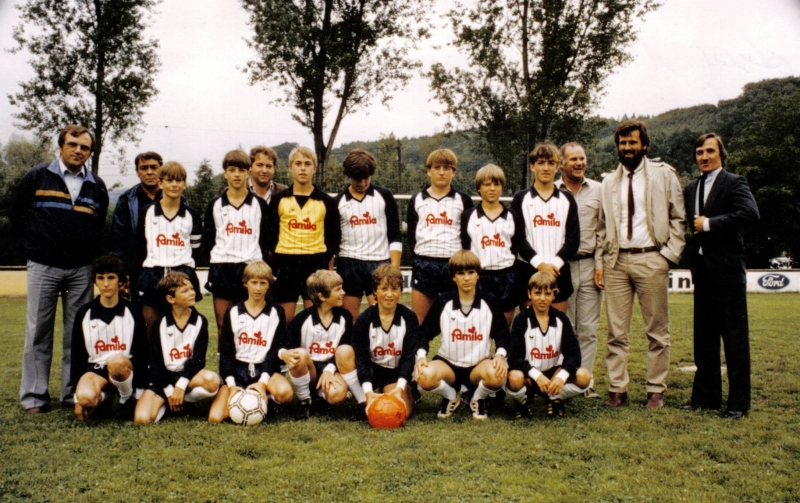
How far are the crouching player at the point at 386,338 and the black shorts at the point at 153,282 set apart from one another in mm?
1278

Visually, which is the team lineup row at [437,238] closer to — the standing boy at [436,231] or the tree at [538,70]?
the standing boy at [436,231]

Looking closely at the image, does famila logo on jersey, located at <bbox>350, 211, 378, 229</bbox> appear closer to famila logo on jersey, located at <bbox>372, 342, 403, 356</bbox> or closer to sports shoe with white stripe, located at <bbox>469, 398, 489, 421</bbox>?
famila logo on jersey, located at <bbox>372, 342, 403, 356</bbox>

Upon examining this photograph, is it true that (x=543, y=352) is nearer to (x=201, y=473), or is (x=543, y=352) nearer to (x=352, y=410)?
(x=352, y=410)

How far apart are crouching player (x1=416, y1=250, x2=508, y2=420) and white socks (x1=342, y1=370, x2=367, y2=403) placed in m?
0.48

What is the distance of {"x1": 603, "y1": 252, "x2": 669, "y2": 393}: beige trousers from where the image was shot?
4258mm

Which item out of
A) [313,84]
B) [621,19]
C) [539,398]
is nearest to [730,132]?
[621,19]

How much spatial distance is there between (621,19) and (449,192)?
51.7ft

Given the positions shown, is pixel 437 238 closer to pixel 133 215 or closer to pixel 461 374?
pixel 461 374

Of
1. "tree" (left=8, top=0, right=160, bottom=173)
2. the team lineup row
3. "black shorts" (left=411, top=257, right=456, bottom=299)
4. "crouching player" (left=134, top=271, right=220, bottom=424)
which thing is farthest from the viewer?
"tree" (left=8, top=0, right=160, bottom=173)

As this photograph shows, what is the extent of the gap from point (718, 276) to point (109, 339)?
444 cm

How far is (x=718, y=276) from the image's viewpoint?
13.6 ft

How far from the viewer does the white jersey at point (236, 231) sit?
14.3ft

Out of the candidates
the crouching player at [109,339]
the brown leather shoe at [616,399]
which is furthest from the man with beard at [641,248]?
the crouching player at [109,339]

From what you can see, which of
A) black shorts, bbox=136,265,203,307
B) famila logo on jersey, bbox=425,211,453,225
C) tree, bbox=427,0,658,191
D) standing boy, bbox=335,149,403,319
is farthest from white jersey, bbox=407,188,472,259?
tree, bbox=427,0,658,191
